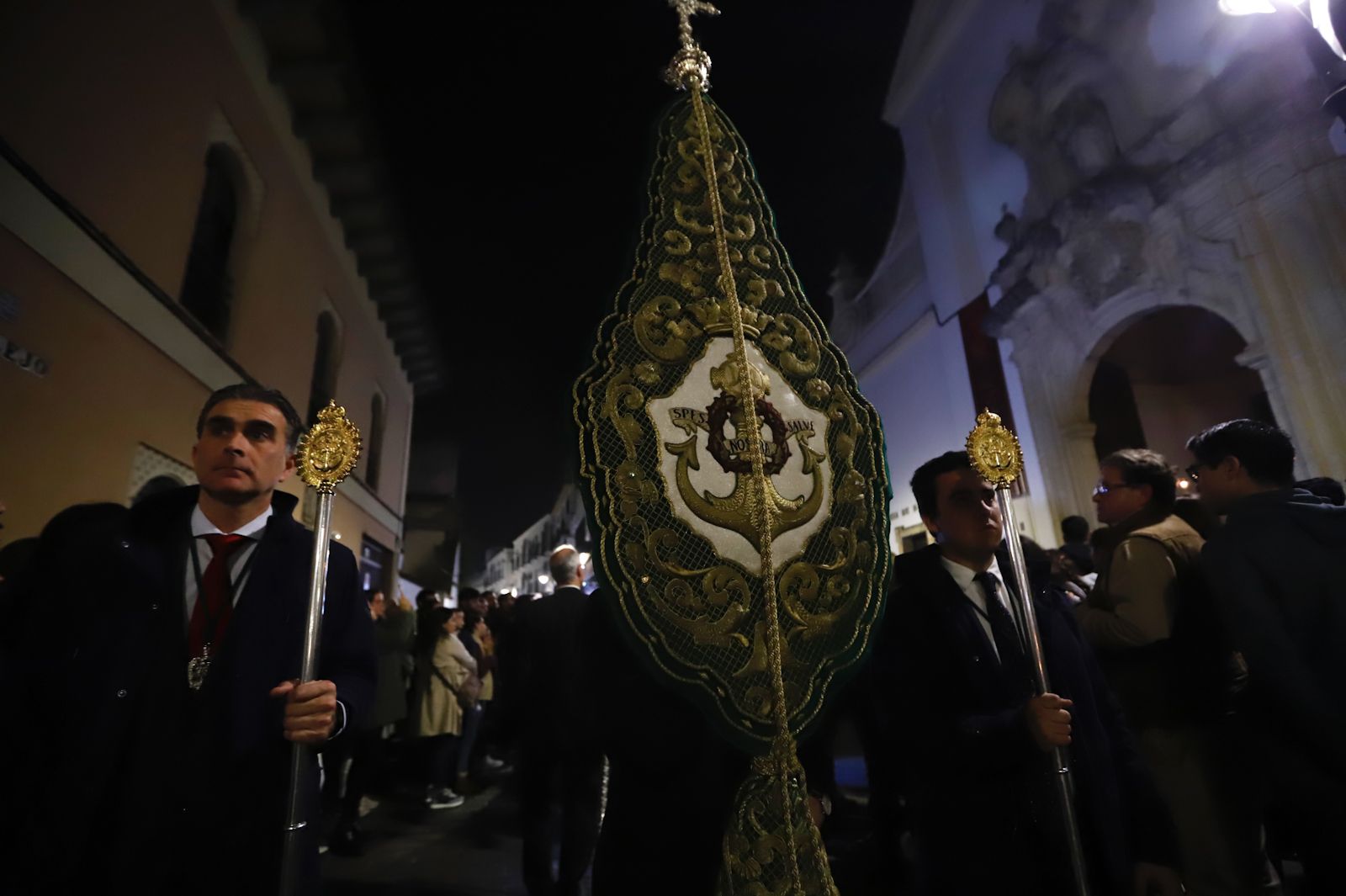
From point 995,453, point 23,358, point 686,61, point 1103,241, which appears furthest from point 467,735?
point 1103,241

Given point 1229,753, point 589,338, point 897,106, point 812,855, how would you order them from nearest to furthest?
point 812,855 < point 589,338 < point 1229,753 < point 897,106

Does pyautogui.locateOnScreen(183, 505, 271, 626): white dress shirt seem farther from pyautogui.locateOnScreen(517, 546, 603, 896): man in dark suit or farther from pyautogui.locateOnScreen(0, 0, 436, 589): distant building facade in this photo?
pyautogui.locateOnScreen(0, 0, 436, 589): distant building facade

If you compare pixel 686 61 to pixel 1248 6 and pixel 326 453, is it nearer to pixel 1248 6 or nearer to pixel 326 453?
pixel 326 453

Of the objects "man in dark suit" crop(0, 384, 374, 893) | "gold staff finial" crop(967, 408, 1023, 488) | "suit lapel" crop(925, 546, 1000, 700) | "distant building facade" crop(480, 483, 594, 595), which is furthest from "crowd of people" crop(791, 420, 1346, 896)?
"distant building facade" crop(480, 483, 594, 595)

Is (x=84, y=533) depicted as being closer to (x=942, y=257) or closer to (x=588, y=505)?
(x=588, y=505)

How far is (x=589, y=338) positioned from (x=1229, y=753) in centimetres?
240

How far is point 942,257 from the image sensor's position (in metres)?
8.60

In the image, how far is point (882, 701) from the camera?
5.30 ft

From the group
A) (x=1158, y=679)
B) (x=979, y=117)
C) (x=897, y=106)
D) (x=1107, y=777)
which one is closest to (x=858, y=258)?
(x=897, y=106)

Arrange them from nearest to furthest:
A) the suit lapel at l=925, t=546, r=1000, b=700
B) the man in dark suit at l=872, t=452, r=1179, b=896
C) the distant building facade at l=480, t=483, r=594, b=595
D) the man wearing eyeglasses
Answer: the man in dark suit at l=872, t=452, r=1179, b=896
the suit lapel at l=925, t=546, r=1000, b=700
the man wearing eyeglasses
the distant building facade at l=480, t=483, r=594, b=595

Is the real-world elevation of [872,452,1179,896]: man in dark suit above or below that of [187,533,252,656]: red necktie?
below

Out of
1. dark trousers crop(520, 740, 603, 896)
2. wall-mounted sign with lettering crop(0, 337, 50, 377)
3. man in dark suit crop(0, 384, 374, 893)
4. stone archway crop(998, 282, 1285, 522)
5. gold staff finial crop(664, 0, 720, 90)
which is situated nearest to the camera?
man in dark suit crop(0, 384, 374, 893)

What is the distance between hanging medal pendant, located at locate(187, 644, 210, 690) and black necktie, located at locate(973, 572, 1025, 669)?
176 cm

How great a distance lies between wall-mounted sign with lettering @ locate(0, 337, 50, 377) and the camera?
9.39ft
